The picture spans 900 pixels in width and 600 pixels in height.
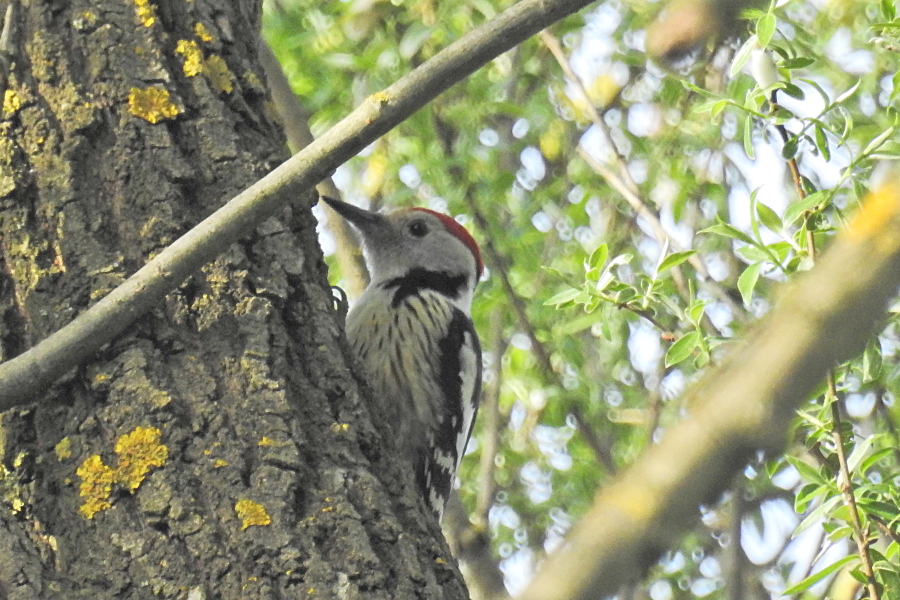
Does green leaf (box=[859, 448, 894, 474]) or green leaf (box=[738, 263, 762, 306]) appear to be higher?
green leaf (box=[738, 263, 762, 306])

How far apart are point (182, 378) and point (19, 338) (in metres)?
0.35

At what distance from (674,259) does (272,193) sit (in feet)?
3.95

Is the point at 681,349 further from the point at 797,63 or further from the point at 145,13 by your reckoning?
the point at 145,13

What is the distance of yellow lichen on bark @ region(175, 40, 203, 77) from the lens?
8.03 ft

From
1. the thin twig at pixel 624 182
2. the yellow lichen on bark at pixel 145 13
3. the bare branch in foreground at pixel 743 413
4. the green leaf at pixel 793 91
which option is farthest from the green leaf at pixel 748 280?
the bare branch in foreground at pixel 743 413

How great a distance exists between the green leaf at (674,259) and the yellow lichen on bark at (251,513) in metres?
1.30

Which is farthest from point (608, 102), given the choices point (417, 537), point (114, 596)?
point (114, 596)

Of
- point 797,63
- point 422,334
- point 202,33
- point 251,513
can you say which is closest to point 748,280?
point 797,63

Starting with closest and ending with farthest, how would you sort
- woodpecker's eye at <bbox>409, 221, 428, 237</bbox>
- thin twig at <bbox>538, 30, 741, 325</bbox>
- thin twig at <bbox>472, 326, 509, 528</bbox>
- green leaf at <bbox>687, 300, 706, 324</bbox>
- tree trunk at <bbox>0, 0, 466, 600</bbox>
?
tree trunk at <bbox>0, 0, 466, 600</bbox> < green leaf at <bbox>687, 300, 706, 324</bbox> < thin twig at <bbox>538, 30, 741, 325</bbox> < thin twig at <bbox>472, 326, 509, 528</bbox> < woodpecker's eye at <bbox>409, 221, 428, 237</bbox>

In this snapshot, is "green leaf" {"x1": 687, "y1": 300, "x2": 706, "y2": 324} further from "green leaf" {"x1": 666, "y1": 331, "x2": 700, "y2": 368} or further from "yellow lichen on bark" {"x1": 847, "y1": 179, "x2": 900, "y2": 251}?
"yellow lichen on bark" {"x1": 847, "y1": 179, "x2": 900, "y2": 251}

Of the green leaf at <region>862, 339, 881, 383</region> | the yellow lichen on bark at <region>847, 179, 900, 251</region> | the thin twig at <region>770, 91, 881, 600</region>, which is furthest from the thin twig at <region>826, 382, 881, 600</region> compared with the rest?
the yellow lichen on bark at <region>847, 179, 900, 251</region>

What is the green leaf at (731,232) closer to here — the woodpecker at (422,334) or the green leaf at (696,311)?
the green leaf at (696,311)

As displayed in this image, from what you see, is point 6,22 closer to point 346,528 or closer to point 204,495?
point 204,495

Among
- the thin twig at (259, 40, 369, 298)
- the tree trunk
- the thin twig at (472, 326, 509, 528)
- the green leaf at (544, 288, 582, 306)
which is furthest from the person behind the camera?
the thin twig at (472, 326, 509, 528)
